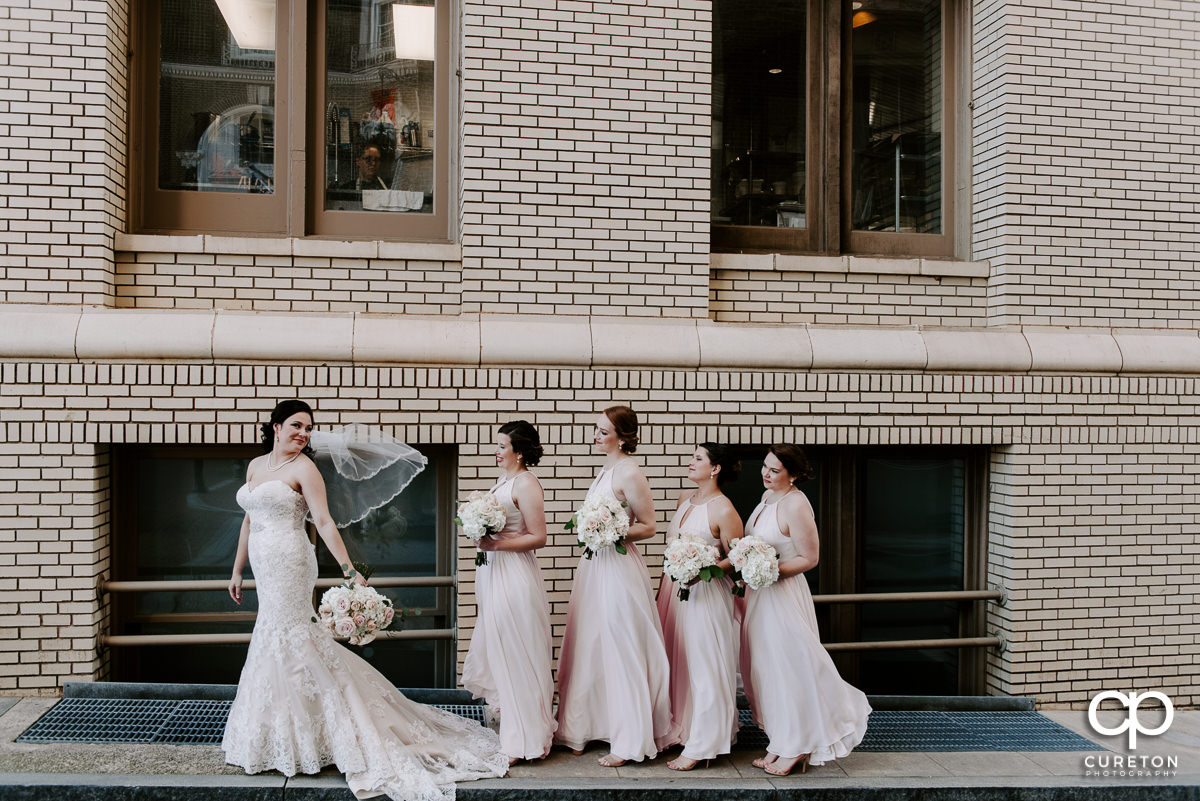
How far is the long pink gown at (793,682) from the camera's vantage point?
5.52 m

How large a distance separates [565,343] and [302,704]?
296 cm

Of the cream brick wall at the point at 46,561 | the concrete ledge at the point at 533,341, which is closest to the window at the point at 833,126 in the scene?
the concrete ledge at the point at 533,341

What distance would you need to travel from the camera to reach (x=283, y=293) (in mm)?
6883

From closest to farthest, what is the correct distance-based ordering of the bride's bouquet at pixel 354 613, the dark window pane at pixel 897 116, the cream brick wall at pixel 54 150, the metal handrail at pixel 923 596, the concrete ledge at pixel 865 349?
1. the bride's bouquet at pixel 354 613
2. the cream brick wall at pixel 54 150
3. the concrete ledge at pixel 865 349
4. the metal handrail at pixel 923 596
5. the dark window pane at pixel 897 116

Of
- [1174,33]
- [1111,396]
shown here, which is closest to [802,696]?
[1111,396]

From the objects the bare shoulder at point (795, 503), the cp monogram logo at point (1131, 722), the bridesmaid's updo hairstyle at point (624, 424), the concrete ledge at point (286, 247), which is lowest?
the cp monogram logo at point (1131, 722)

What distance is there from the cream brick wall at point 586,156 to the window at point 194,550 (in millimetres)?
1607

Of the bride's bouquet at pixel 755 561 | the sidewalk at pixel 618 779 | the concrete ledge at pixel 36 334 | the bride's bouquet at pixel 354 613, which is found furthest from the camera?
the concrete ledge at pixel 36 334

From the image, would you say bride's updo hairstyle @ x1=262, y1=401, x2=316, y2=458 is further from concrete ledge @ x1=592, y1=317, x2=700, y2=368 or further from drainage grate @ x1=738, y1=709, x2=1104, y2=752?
drainage grate @ x1=738, y1=709, x2=1104, y2=752

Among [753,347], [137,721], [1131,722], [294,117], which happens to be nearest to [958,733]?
[1131,722]

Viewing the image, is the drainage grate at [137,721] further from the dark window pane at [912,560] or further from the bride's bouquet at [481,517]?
the dark window pane at [912,560]

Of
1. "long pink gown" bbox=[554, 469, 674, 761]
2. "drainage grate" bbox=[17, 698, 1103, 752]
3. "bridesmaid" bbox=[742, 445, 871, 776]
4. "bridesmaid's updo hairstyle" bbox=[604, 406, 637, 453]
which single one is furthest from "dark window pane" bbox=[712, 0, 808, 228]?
"drainage grate" bbox=[17, 698, 1103, 752]

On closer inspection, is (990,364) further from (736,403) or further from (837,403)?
(736,403)

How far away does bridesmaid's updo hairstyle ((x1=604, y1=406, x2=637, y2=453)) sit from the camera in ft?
19.1
